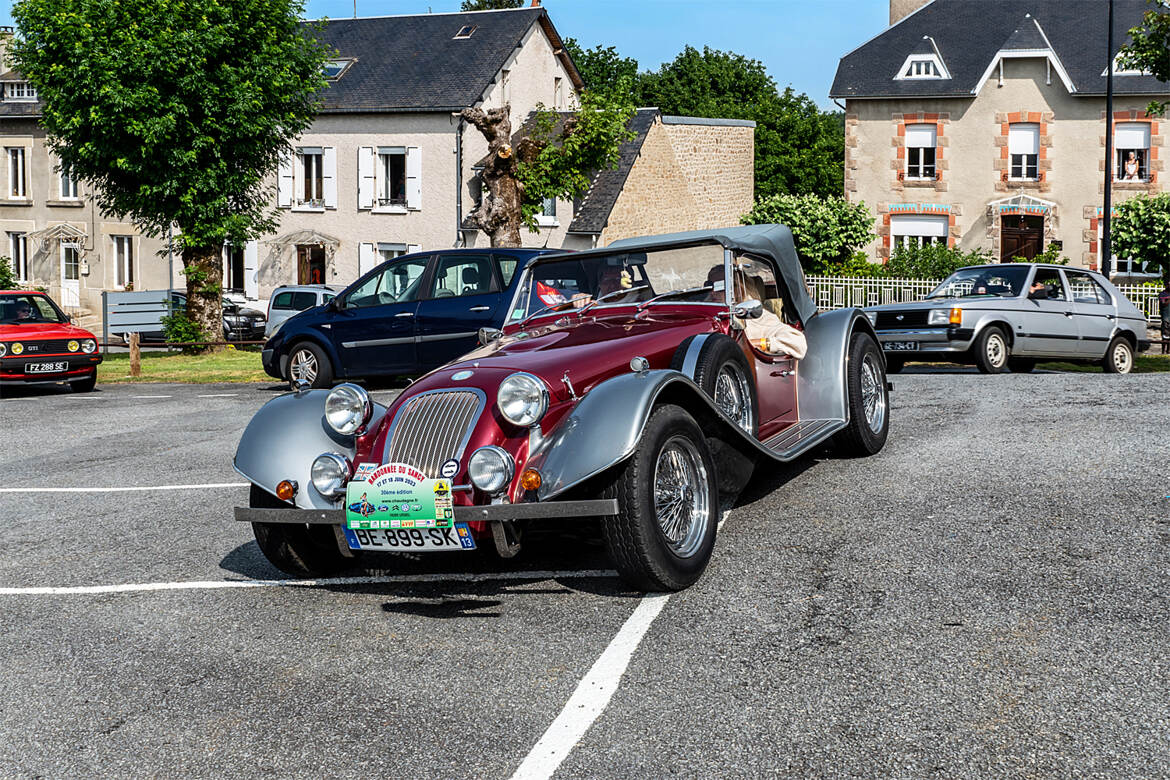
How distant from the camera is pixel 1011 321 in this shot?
51.3 ft

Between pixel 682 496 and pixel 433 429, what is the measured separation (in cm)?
120

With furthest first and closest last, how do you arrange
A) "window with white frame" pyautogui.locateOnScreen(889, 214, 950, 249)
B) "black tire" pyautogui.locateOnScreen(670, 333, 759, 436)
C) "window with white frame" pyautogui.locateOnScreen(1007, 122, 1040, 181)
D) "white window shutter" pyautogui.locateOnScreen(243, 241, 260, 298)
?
1. "window with white frame" pyautogui.locateOnScreen(889, 214, 950, 249)
2. "white window shutter" pyautogui.locateOnScreen(243, 241, 260, 298)
3. "window with white frame" pyautogui.locateOnScreen(1007, 122, 1040, 181)
4. "black tire" pyautogui.locateOnScreen(670, 333, 759, 436)

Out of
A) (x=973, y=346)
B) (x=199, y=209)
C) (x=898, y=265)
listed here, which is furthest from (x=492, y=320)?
(x=898, y=265)

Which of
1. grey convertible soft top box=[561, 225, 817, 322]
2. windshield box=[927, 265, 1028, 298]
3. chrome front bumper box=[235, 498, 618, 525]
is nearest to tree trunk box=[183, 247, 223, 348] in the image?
windshield box=[927, 265, 1028, 298]

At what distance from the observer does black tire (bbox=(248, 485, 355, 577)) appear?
A: 587 centimetres

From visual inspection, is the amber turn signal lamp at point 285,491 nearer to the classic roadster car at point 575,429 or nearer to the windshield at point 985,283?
the classic roadster car at point 575,429

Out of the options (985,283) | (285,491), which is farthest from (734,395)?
(985,283)

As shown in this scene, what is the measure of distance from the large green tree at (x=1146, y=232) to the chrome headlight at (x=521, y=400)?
29.1 m

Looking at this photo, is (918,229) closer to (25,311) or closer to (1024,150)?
(1024,150)

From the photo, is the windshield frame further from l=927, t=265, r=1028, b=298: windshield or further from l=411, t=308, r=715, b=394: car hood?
l=927, t=265, r=1028, b=298: windshield

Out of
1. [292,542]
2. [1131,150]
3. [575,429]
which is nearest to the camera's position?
[575,429]

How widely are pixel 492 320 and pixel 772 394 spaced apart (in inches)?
312

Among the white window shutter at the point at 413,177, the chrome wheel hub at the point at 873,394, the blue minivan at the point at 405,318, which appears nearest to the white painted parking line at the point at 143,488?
the chrome wheel hub at the point at 873,394

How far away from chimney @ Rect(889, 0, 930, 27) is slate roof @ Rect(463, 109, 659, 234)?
12128mm
